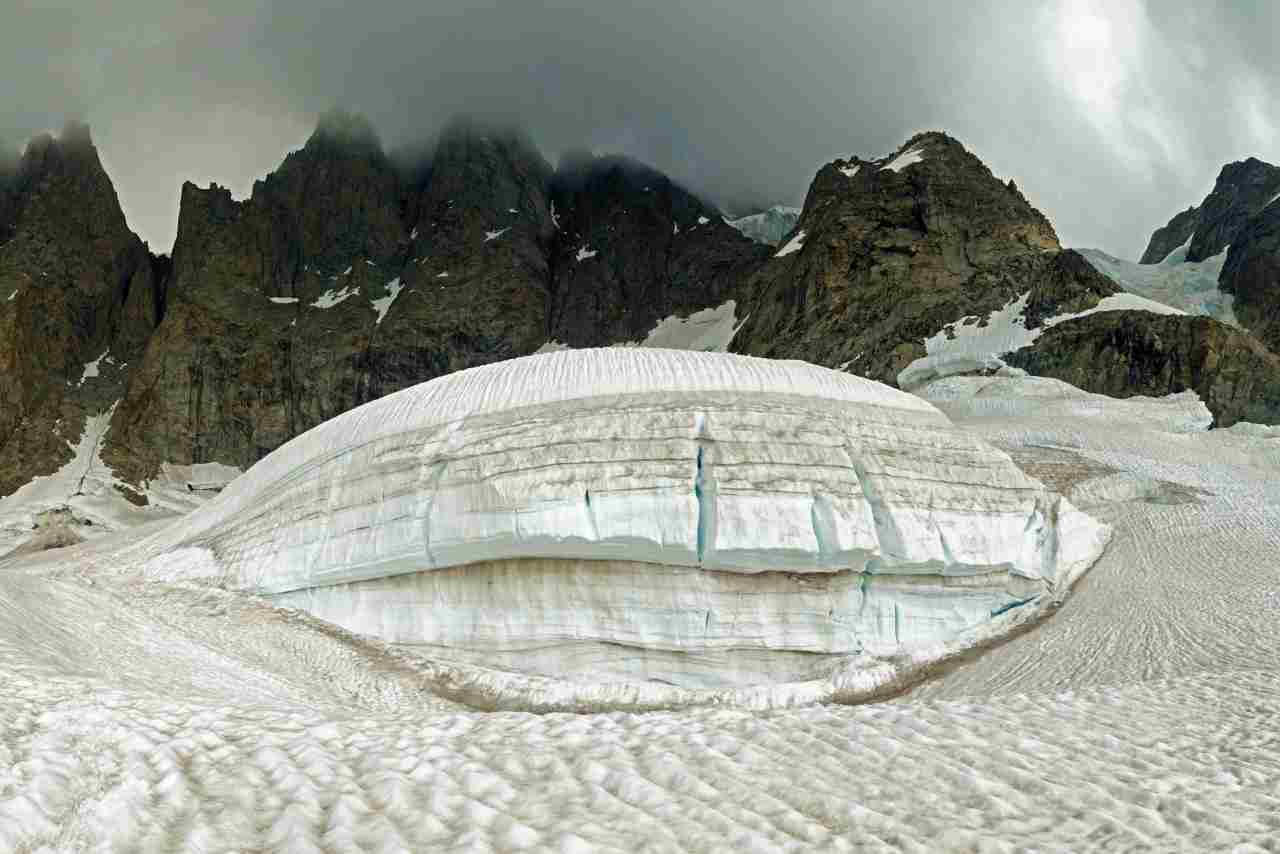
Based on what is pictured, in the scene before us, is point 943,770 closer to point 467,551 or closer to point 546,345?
point 467,551

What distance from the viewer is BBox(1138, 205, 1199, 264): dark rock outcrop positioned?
127 m

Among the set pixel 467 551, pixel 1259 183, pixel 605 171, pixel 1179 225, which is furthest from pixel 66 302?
pixel 1179 225

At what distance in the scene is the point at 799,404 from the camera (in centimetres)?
1856

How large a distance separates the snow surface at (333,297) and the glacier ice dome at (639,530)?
88.2 metres

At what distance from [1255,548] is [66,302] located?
109 meters

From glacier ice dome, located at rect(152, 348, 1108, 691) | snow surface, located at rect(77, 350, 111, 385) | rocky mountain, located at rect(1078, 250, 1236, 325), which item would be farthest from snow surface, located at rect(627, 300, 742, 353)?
glacier ice dome, located at rect(152, 348, 1108, 691)

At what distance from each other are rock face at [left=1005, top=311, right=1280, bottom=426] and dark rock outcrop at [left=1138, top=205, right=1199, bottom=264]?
88564mm

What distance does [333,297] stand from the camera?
103188mm

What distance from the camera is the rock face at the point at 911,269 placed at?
58875 mm

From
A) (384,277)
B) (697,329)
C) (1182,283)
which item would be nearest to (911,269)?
(697,329)

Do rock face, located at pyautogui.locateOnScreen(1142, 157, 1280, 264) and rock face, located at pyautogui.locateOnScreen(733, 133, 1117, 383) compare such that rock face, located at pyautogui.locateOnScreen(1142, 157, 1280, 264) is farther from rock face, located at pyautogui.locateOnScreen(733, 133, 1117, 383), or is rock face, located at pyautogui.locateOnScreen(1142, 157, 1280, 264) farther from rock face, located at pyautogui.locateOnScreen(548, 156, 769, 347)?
rock face, located at pyautogui.locateOnScreen(548, 156, 769, 347)

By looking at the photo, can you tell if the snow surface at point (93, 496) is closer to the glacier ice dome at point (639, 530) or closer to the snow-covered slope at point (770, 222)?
the glacier ice dome at point (639, 530)

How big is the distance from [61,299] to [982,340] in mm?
93803

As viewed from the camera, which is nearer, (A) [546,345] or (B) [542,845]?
(B) [542,845]
